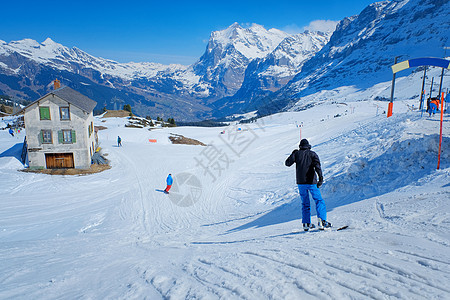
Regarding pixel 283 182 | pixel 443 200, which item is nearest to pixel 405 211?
pixel 443 200

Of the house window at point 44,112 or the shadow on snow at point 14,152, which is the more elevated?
the house window at point 44,112

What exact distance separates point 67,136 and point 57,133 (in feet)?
3.12

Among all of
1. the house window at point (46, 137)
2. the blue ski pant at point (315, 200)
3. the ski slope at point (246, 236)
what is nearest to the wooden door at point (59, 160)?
the house window at point (46, 137)

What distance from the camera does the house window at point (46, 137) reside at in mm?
25638

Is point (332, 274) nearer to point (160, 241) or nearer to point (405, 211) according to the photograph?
point (405, 211)

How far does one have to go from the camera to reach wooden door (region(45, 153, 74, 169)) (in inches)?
1029

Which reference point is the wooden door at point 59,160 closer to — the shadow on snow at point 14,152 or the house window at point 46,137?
the house window at point 46,137

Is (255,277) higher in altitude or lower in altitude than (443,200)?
lower

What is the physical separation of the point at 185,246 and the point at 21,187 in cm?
2005

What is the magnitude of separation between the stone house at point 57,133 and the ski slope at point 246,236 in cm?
550

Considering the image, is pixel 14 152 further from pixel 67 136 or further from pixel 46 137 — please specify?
pixel 67 136

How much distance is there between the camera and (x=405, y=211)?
21.8 ft

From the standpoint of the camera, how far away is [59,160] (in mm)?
26344

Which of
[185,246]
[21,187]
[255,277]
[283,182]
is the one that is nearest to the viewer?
[255,277]
